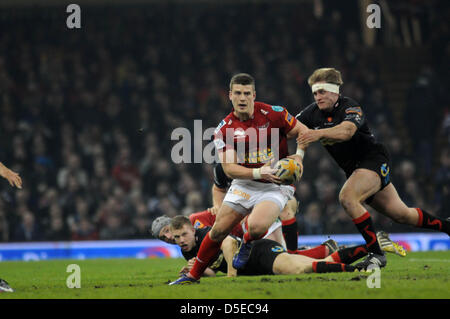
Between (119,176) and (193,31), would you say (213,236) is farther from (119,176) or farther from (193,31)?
(193,31)

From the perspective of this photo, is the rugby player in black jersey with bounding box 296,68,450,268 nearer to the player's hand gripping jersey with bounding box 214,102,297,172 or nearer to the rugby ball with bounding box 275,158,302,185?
the player's hand gripping jersey with bounding box 214,102,297,172

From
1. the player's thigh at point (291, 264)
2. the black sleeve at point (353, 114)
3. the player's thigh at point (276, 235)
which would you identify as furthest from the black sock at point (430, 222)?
the player's thigh at point (276, 235)

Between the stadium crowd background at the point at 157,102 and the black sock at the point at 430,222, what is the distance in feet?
18.4

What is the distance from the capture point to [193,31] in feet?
60.3

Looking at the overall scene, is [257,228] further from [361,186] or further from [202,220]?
[202,220]

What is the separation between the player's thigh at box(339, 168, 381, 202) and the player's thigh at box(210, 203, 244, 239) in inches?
51.4

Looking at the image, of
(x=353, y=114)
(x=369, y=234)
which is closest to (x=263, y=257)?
(x=369, y=234)

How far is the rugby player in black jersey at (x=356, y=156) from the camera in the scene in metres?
6.93

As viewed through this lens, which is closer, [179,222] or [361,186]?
[361,186]

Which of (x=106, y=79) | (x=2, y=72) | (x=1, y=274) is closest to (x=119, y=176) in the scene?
(x=106, y=79)

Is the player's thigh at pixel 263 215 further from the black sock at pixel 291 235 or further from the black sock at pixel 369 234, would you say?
the black sock at pixel 291 235

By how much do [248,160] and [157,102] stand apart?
1044cm

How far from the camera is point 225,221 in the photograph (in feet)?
20.6

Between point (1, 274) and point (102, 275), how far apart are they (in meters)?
1.74
